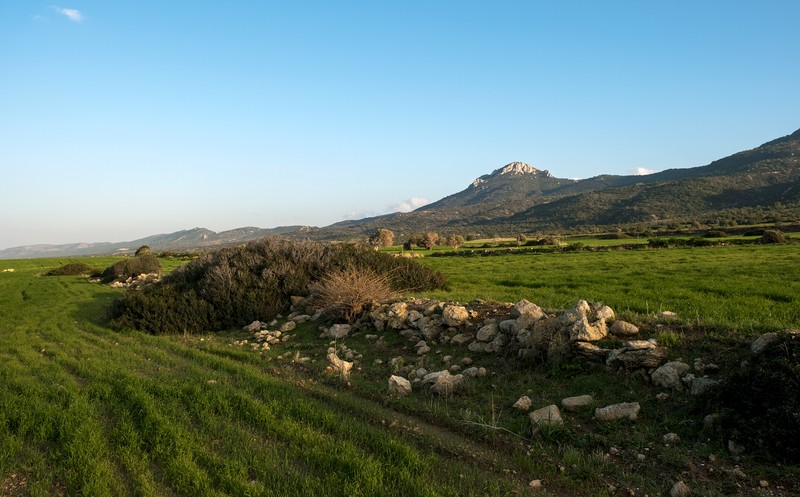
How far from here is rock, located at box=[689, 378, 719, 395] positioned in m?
5.56

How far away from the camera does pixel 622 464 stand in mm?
4664

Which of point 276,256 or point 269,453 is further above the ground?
point 276,256

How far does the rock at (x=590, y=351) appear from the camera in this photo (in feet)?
22.7

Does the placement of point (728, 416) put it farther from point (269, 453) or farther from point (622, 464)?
point (269, 453)

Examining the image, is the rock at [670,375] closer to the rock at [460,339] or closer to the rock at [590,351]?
the rock at [590,351]

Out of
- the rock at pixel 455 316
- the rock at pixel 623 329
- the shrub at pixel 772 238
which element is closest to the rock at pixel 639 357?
the rock at pixel 623 329

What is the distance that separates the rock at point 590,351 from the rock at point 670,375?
77 cm

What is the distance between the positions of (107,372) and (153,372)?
74cm

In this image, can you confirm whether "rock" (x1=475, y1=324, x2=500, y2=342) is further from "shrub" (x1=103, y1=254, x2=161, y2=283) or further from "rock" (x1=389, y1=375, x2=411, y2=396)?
"shrub" (x1=103, y1=254, x2=161, y2=283)

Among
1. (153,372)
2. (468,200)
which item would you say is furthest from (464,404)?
(468,200)

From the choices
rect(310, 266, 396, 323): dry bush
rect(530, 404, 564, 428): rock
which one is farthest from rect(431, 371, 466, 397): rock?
rect(310, 266, 396, 323): dry bush

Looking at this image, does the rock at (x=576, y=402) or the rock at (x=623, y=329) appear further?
the rock at (x=623, y=329)

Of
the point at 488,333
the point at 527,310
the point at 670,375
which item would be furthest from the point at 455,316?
the point at 670,375

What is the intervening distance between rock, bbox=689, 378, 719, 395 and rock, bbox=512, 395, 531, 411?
197 cm
